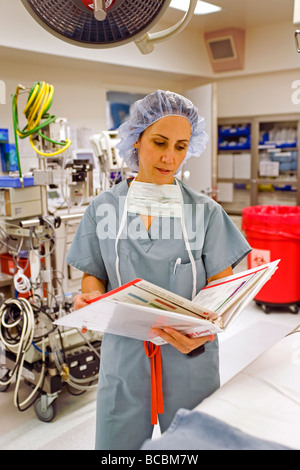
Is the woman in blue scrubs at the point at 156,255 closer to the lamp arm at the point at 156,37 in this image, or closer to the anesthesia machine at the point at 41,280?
the lamp arm at the point at 156,37

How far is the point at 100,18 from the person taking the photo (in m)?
0.84

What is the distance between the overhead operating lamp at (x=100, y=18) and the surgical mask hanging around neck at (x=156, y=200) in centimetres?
49

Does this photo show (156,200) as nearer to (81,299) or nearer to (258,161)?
(81,299)

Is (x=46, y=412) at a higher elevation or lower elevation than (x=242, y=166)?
lower

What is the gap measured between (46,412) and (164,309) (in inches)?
64.0

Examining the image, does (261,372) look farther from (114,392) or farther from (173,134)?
(173,134)

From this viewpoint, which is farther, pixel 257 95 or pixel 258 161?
pixel 258 161

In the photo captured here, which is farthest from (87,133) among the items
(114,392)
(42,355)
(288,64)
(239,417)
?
(239,417)

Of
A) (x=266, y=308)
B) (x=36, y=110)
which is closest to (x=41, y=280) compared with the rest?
(x=36, y=110)

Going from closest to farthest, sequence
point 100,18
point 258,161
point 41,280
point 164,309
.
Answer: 1. point 100,18
2. point 164,309
3. point 41,280
4. point 258,161

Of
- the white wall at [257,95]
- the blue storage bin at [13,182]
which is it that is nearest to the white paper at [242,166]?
the white wall at [257,95]

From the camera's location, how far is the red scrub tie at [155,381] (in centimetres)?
124

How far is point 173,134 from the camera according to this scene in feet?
4.18

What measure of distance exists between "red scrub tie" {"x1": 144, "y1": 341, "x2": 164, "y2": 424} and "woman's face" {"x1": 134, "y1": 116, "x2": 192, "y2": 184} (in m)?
0.51
